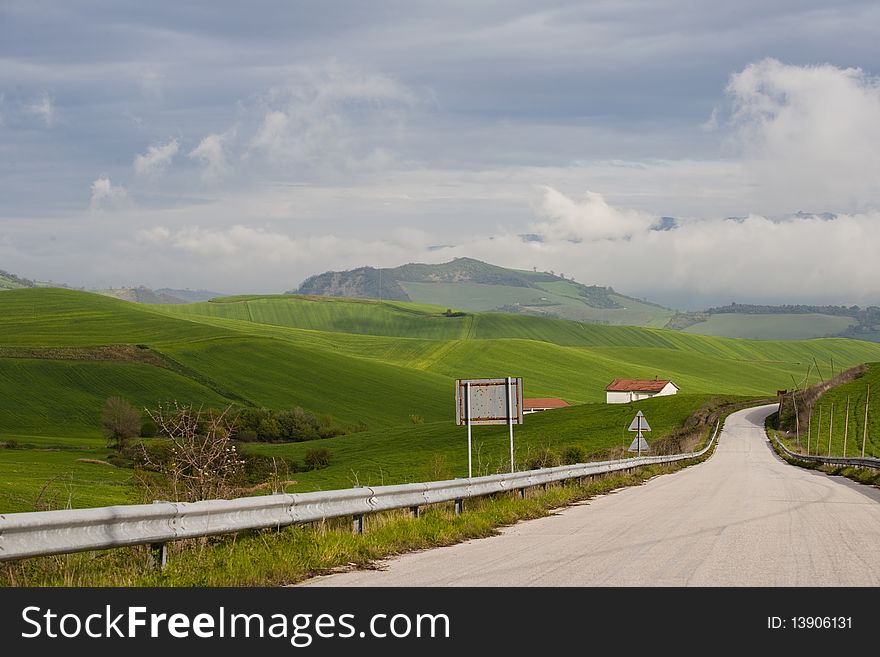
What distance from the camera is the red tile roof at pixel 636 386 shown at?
506ft

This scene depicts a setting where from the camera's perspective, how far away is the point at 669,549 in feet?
41.5

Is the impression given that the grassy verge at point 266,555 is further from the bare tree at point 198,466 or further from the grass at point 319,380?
the grass at point 319,380

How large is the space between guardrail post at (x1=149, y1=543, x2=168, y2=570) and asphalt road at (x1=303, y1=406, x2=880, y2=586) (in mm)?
1488

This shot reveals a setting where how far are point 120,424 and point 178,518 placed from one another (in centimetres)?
8135

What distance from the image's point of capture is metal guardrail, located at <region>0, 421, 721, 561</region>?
8.41 metres

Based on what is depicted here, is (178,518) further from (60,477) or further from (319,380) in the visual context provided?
(319,380)

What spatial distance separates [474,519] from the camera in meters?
15.9

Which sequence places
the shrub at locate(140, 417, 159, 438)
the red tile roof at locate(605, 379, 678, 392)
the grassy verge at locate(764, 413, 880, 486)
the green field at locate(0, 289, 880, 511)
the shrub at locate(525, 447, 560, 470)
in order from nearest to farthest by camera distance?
the shrub at locate(525, 447, 560, 470) → the grassy verge at locate(764, 413, 880, 486) → the green field at locate(0, 289, 880, 511) → the shrub at locate(140, 417, 159, 438) → the red tile roof at locate(605, 379, 678, 392)

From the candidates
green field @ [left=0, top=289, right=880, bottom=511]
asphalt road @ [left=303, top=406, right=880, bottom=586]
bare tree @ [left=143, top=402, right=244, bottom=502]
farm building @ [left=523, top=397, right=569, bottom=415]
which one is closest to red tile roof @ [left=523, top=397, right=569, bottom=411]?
farm building @ [left=523, top=397, right=569, bottom=415]

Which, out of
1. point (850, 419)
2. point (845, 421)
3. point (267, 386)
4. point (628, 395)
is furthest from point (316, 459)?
point (628, 395)

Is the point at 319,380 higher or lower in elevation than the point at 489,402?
lower

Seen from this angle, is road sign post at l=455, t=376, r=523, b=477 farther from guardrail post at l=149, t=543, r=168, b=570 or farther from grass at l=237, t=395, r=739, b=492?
grass at l=237, t=395, r=739, b=492
